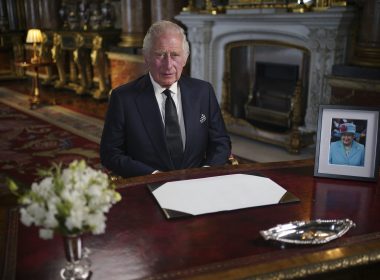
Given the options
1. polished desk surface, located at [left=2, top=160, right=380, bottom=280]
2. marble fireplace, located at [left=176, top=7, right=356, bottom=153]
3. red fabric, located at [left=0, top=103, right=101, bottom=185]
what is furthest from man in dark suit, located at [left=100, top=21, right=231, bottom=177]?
marble fireplace, located at [left=176, top=7, right=356, bottom=153]

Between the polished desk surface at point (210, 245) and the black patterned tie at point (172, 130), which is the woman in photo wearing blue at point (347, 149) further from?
the black patterned tie at point (172, 130)

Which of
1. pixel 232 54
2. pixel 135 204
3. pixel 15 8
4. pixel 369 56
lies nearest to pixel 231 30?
pixel 232 54

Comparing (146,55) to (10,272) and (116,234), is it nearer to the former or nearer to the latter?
(116,234)

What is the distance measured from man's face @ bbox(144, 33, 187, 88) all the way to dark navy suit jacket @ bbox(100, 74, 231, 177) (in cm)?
13

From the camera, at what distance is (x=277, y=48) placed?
16.7ft

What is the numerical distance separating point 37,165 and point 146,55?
2.71 metres

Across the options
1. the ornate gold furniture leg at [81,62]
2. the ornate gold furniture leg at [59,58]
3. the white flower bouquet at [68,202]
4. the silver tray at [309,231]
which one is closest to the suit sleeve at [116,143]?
the silver tray at [309,231]

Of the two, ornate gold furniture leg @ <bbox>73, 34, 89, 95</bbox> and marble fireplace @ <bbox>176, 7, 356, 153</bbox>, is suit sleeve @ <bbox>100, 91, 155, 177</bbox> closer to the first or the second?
marble fireplace @ <bbox>176, 7, 356, 153</bbox>

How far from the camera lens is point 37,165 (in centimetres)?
434

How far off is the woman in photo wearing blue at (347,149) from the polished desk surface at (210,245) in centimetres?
16

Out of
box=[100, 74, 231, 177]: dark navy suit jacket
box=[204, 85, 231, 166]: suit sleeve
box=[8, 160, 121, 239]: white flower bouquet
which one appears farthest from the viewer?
box=[204, 85, 231, 166]: suit sleeve

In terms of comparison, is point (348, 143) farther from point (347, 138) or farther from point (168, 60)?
point (168, 60)

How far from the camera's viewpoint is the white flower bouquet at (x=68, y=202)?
896 mm

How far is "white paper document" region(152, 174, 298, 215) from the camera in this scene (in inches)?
56.5
